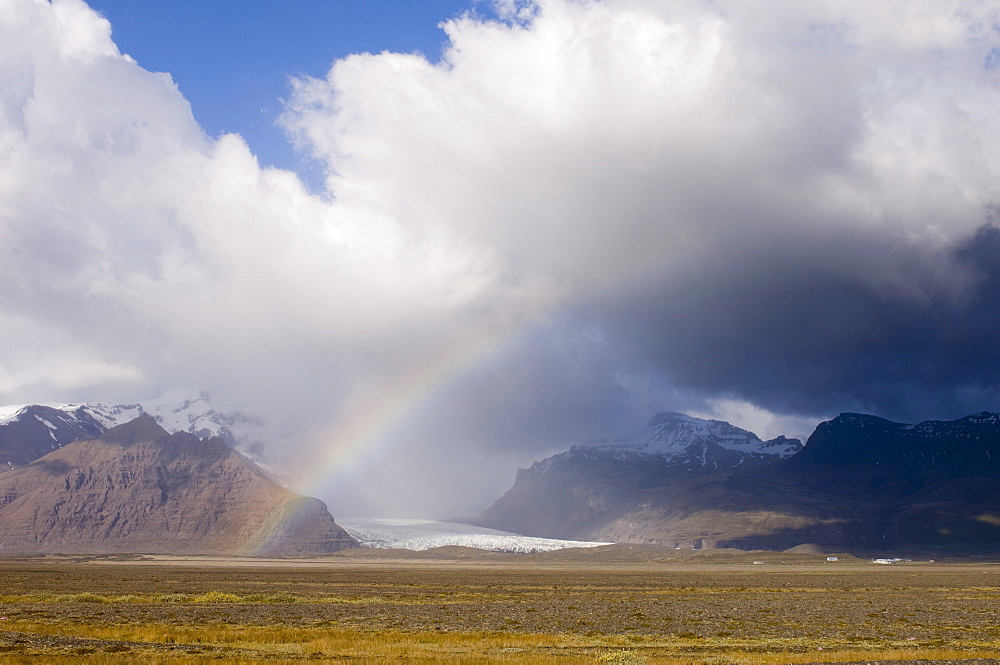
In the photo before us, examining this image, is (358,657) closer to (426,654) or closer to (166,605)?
(426,654)

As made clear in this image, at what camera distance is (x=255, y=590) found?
110m

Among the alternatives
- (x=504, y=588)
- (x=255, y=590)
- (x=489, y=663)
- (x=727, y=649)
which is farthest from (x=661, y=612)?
(x=255, y=590)

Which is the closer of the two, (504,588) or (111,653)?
(111,653)

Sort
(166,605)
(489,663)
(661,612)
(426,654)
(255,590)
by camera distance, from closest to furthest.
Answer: (489,663) → (426,654) → (661,612) → (166,605) → (255,590)

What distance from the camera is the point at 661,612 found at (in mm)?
74188

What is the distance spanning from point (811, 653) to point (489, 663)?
18862mm

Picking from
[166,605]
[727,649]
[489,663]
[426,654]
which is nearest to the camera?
[489,663]

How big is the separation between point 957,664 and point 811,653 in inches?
336

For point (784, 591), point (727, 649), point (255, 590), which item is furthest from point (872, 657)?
point (255, 590)

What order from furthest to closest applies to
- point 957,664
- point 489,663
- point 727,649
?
point 727,649
point 489,663
point 957,664

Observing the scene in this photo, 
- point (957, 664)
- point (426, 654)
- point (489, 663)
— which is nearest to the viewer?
point (957, 664)

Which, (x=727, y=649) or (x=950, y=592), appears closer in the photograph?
(x=727, y=649)

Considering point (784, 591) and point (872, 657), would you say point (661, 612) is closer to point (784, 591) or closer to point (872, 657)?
point (872, 657)

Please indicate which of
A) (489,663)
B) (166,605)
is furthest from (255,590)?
(489,663)
